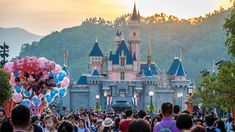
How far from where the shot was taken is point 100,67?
4739 inches

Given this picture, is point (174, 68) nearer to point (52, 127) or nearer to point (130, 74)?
point (130, 74)

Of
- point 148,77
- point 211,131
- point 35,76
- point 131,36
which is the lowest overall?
point 211,131

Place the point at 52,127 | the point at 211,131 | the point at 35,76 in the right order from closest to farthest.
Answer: the point at 52,127 → the point at 211,131 → the point at 35,76

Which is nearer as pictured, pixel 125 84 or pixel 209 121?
pixel 209 121

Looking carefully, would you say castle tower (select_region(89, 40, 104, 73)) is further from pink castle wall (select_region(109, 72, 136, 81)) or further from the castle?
pink castle wall (select_region(109, 72, 136, 81))

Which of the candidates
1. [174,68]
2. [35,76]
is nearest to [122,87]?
[174,68]

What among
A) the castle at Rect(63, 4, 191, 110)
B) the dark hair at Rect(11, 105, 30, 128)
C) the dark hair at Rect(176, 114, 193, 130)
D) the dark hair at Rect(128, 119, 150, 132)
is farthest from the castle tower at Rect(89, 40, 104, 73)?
the dark hair at Rect(128, 119, 150, 132)

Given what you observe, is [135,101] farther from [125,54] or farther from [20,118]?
[20,118]

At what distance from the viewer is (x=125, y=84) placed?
371ft

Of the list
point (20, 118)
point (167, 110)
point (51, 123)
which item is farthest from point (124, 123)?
point (20, 118)

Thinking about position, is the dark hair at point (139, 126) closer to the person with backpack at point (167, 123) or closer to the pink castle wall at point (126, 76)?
the person with backpack at point (167, 123)

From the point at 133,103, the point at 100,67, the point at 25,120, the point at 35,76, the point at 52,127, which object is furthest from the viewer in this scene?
the point at 100,67

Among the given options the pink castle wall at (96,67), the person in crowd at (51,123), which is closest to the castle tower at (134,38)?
the pink castle wall at (96,67)

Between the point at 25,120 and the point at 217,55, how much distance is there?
193 metres
